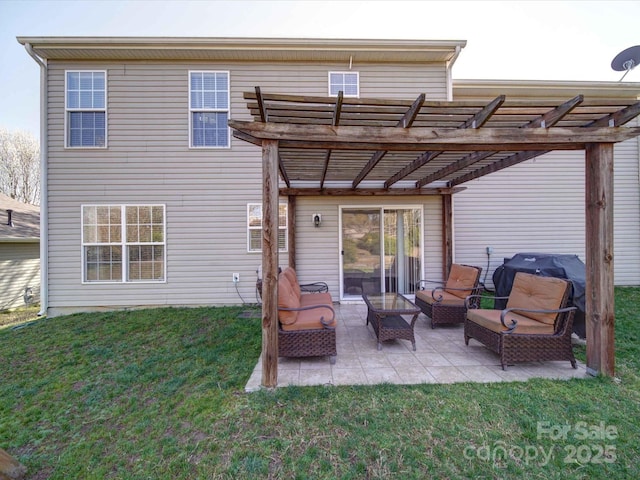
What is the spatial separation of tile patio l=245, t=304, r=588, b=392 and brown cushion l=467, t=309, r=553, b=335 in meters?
0.44

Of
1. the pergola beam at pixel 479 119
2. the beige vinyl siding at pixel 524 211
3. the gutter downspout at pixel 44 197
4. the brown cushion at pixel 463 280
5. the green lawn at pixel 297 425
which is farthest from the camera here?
the beige vinyl siding at pixel 524 211

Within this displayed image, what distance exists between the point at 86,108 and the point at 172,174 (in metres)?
2.32

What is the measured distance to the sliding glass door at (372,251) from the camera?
6449 millimetres

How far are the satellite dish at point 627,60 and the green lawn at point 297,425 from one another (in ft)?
21.1

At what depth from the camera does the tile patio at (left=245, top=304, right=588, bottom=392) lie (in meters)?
2.99

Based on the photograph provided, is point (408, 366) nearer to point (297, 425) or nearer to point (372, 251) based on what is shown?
point (297, 425)

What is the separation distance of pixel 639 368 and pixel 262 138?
16.3 feet

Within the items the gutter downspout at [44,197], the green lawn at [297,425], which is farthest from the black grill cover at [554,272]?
the gutter downspout at [44,197]

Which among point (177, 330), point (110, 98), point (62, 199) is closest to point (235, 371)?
point (177, 330)

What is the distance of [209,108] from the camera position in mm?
6098

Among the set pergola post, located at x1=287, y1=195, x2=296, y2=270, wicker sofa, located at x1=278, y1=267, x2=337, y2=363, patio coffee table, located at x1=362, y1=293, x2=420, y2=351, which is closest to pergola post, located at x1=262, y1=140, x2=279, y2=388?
wicker sofa, located at x1=278, y1=267, x2=337, y2=363

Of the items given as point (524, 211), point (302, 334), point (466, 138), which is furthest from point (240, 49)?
point (524, 211)

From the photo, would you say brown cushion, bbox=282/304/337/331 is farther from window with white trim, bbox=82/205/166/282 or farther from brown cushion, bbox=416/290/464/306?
window with white trim, bbox=82/205/166/282

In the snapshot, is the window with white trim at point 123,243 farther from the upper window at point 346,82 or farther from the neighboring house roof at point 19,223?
the upper window at point 346,82
